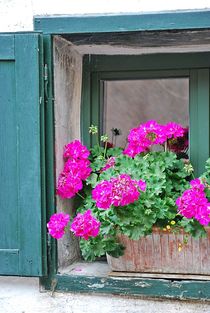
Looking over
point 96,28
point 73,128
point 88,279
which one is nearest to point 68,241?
point 88,279

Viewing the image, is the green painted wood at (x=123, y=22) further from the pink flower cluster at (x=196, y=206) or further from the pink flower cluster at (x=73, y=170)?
the pink flower cluster at (x=196, y=206)

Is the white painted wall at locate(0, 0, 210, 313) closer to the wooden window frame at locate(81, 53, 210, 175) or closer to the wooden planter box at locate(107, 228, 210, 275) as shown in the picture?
the wooden planter box at locate(107, 228, 210, 275)

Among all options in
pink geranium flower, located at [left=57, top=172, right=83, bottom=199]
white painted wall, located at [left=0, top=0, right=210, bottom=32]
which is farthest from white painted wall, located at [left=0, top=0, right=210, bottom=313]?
pink geranium flower, located at [left=57, top=172, right=83, bottom=199]

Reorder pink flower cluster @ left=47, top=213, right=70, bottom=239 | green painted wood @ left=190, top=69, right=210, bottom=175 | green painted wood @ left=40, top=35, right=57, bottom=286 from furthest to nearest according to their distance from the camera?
green painted wood @ left=190, top=69, right=210, bottom=175 < green painted wood @ left=40, top=35, right=57, bottom=286 < pink flower cluster @ left=47, top=213, right=70, bottom=239

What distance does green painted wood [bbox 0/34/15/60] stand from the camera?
2.51m

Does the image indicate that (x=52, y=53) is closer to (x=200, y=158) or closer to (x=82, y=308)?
(x=200, y=158)

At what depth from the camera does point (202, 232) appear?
7.80 feet

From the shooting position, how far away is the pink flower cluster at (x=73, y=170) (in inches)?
102

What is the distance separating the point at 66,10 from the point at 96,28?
17 cm

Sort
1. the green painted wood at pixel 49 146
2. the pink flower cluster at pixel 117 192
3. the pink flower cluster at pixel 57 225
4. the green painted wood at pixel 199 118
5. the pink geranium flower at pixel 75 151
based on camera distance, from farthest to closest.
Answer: the green painted wood at pixel 199 118 → the pink geranium flower at pixel 75 151 → the green painted wood at pixel 49 146 → the pink flower cluster at pixel 57 225 → the pink flower cluster at pixel 117 192

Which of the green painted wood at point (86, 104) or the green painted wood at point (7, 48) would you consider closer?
the green painted wood at point (7, 48)

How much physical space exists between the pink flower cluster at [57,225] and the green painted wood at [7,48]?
2.23 feet

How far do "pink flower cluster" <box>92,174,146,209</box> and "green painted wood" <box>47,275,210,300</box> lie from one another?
38 centimetres

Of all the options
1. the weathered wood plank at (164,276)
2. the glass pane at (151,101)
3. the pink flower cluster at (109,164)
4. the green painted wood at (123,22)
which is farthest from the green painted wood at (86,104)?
the glass pane at (151,101)
